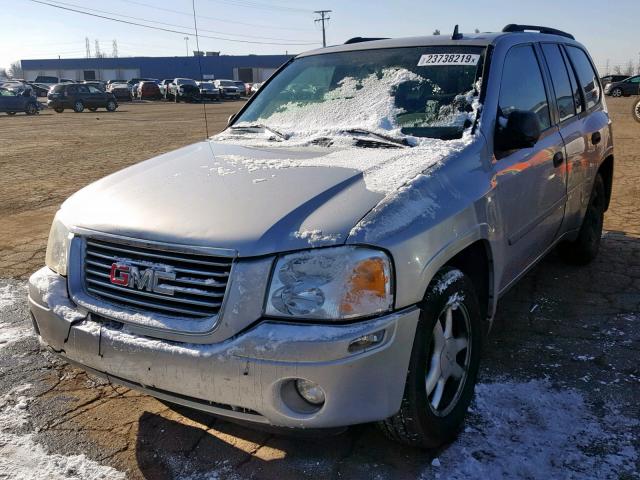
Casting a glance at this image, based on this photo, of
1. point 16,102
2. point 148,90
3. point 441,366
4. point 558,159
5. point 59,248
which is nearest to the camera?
point 441,366

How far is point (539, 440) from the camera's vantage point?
268cm

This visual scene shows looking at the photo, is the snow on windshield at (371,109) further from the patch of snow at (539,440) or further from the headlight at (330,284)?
the patch of snow at (539,440)

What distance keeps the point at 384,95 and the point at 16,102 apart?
105 ft

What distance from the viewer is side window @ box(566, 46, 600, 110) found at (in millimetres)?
4549

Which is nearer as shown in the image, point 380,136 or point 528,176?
point 380,136

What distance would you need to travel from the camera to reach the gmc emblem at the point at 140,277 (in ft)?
7.57

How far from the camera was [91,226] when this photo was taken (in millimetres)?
2566

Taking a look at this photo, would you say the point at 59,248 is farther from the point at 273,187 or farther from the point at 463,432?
the point at 463,432

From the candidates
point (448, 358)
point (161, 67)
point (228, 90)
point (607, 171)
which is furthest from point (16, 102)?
point (161, 67)

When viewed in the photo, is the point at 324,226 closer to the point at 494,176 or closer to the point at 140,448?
the point at 494,176

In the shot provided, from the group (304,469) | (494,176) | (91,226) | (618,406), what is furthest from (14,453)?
(618,406)

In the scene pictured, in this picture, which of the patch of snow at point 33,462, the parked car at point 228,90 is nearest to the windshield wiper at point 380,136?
the patch of snow at point 33,462

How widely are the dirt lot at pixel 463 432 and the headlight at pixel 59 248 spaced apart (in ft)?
2.62

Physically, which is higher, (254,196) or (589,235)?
(254,196)
